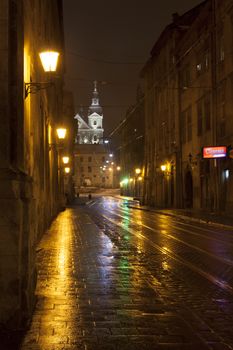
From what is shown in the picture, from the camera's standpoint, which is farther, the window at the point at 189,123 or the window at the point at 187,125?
the window at the point at 187,125

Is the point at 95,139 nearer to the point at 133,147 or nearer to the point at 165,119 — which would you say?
the point at 133,147

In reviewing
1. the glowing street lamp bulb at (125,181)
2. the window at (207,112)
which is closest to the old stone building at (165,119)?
the window at (207,112)

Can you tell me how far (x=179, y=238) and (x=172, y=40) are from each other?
3130 cm

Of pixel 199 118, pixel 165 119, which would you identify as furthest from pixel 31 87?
pixel 165 119

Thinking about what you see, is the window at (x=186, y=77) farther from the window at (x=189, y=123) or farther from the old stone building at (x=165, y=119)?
the window at (x=189, y=123)

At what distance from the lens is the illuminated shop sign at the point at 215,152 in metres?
31.4

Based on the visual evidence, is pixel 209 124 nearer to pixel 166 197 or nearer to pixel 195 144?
pixel 195 144

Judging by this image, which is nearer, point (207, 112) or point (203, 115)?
point (207, 112)

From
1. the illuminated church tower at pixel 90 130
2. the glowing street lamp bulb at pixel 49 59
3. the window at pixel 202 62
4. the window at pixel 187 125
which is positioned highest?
the illuminated church tower at pixel 90 130

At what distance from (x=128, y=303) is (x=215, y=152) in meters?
24.6

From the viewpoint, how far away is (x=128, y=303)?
8.20m

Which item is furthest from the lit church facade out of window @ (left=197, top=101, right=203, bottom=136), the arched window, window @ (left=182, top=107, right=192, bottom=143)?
window @ (left=197, top=101, right=203, bottom=136)

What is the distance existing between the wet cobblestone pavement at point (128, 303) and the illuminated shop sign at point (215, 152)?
57.8ft

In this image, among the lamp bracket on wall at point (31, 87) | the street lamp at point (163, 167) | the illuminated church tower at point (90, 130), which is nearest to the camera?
the lamp bracket on wall at point (31, 87)
